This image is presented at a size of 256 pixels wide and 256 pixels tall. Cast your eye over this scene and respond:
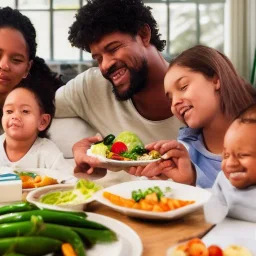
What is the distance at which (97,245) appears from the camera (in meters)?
0.48

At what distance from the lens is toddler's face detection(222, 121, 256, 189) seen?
57cm

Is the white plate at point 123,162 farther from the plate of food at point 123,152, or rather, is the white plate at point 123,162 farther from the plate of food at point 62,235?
the plate of food at point 62,235

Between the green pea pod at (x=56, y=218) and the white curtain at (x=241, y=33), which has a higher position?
the white curtain at (x=241, y=33)

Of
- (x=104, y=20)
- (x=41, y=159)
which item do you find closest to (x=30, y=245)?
(x=41, y=159)

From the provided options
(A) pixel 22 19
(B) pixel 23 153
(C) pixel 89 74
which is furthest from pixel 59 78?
(B) pixel 23 153

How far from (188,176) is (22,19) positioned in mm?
677

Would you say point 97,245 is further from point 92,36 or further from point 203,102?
point 92,36

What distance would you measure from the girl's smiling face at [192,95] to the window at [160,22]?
0.31 m

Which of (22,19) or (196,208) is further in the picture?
(22,19)

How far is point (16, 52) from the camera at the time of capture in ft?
3.81

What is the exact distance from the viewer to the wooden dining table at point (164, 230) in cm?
51

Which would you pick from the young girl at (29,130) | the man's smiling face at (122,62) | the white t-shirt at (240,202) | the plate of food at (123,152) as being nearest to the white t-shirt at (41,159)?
the young girl at (29,130)

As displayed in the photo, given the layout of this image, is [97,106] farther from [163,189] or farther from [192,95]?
[163,189]

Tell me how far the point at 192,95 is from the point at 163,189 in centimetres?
24
